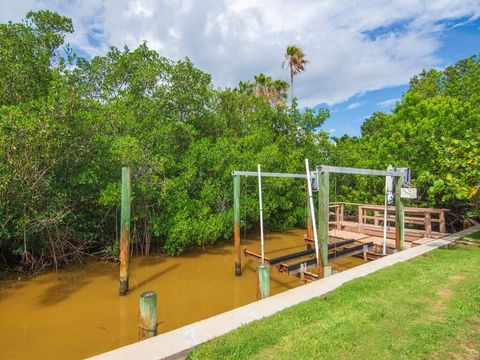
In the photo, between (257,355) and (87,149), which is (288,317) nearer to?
(257,355)

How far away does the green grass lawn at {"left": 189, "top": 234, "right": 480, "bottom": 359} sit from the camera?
10.9 ft

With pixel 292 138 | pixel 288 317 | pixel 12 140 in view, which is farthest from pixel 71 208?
pixel 292 138

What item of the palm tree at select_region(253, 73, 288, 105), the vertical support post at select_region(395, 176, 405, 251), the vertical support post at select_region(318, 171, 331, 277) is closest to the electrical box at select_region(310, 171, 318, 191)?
the vertical support post at select_region(318, 171, 331, 277)

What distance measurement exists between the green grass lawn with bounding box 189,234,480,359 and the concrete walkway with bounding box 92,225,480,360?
0.17 metres

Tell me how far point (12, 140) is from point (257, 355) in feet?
22.8

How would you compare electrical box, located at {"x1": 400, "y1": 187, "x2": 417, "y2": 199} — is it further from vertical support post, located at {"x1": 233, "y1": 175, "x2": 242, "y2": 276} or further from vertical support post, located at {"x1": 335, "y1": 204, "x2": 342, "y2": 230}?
vertical support post, located at {"x1": 233, "y1": 175, "x2": 242, "y2": 276}

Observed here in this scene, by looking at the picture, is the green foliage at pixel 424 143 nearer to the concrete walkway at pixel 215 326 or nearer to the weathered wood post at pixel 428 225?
the weathered wood post at pixel 428 225

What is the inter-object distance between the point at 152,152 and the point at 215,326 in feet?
25.3

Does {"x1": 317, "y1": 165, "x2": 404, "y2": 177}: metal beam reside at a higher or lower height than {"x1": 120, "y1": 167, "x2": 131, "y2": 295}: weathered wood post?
higher

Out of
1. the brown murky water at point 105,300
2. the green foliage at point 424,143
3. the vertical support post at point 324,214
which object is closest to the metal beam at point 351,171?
the vertical support post at point 324,214

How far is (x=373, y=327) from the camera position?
12.6 ft

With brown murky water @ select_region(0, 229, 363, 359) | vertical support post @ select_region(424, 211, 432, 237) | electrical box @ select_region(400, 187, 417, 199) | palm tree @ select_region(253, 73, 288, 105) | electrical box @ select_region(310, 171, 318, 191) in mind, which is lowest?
brown murky water @ select_region(0, 229, 363, 359)

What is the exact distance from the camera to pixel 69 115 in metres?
7.94

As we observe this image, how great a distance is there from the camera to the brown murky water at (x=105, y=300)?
17.4ft
